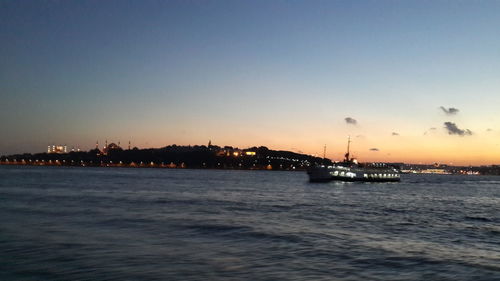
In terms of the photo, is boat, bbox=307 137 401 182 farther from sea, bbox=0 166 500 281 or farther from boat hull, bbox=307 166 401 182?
sea, bbox=0 166 500 281

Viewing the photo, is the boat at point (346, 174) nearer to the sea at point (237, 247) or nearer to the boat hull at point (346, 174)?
the boat hull at point (346, 174)

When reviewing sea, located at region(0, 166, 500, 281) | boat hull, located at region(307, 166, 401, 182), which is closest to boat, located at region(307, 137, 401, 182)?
boat hull, located at region(307, 166, 401, 182)

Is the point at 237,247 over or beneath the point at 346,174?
beneath

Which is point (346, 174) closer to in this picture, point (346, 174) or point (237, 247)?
point (346, 174)

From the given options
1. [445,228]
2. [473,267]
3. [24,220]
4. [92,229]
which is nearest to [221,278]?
[473,267]

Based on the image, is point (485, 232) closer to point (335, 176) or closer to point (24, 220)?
point (24, 220)

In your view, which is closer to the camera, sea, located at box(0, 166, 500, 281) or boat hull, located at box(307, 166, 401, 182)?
sea, located at box(0, 166, 500, 281)

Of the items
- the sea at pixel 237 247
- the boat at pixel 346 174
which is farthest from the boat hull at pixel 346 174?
the sea at pixel 237 247

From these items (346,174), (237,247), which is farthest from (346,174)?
(237,247)

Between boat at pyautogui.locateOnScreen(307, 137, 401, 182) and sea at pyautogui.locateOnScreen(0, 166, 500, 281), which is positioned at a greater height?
boat at pyautogui.locateOnScreen(307, 137, 401, 182)

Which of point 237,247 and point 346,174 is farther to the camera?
point 346,174

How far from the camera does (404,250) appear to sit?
23891 mm

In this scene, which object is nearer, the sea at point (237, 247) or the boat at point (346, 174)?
the sea at point (237, 247)

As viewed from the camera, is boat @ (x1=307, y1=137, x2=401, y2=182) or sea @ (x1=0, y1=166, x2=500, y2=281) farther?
boat @ (x1=307, y1=137, x2=401, y2=182)
